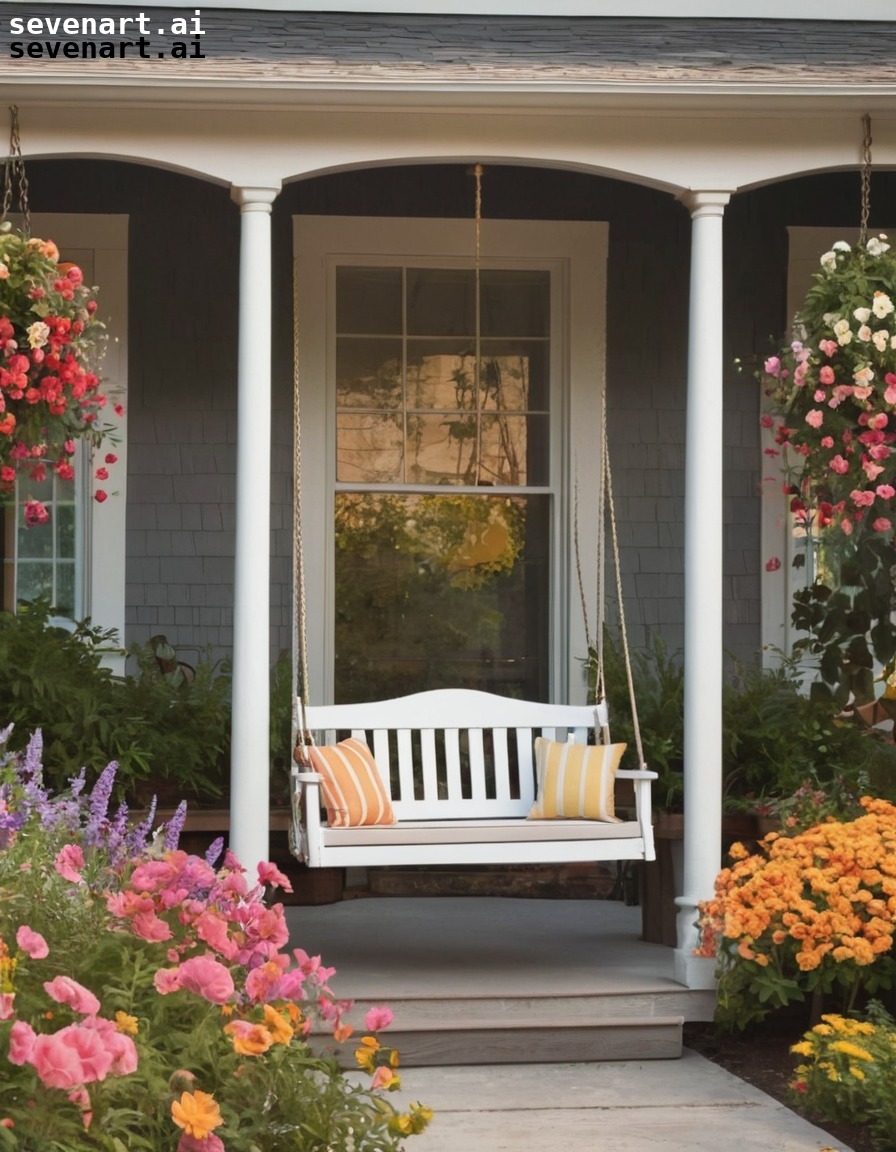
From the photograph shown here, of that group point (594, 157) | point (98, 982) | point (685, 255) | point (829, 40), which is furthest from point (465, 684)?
point (98, 982)

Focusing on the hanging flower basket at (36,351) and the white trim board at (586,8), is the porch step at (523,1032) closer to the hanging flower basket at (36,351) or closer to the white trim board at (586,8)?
the hanging flower basket at (36,351)

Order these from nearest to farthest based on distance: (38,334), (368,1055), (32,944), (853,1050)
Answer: (32,944) → (368,1055) → (853,1050) → (38,334)

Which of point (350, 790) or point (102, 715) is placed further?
point (102, 715)

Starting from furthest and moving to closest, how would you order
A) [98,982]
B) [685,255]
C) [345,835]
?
1. [685,255]
2. [345,835]
3. [98,982]

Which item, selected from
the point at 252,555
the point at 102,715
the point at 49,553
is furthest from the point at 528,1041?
the point at 49,553

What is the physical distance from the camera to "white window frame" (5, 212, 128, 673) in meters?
6.13

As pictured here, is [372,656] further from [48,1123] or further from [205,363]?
[48,1123]

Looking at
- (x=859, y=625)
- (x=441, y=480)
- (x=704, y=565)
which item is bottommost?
(x=859, y=625)

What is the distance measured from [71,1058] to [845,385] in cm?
316

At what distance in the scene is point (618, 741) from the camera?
5.72 m

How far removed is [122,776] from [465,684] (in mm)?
1674

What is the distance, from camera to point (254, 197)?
15.1 feet

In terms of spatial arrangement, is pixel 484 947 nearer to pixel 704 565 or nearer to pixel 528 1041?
pixel 528 1041

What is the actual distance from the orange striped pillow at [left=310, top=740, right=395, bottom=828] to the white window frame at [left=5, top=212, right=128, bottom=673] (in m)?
1.69
